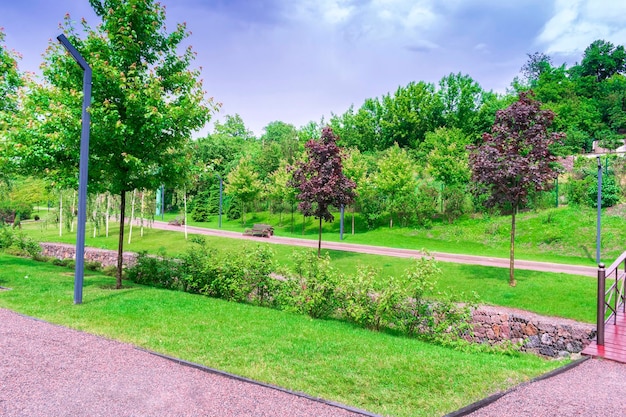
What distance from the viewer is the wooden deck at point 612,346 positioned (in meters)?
6.97

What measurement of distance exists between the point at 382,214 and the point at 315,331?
25970 mm

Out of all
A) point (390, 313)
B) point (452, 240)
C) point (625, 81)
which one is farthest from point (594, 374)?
point (625, 81)

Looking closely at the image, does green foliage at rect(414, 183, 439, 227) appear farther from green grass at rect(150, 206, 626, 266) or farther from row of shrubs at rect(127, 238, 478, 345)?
row of shrubs at rect(127, 238, 478, 345)

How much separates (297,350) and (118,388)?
102 inches

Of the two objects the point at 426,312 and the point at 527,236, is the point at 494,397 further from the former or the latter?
the point at 527,236

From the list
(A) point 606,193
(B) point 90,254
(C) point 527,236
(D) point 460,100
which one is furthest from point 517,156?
(D) point 460,100

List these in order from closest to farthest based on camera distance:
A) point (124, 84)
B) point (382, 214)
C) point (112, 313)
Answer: point (112, 313) < point (124, 84) < point (382, 214)

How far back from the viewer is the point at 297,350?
649 centimetres

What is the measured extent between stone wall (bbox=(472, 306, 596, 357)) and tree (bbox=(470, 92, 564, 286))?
3978 mm

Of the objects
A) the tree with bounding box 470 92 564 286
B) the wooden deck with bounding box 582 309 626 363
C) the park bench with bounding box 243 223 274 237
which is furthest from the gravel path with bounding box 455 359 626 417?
the park bench with bounding box 243 223 274 237

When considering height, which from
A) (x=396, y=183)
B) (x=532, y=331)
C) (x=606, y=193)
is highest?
(x=396, y=183)

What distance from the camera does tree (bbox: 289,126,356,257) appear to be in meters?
16.8

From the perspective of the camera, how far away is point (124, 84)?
10.4 metres

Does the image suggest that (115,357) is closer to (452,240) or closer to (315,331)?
(315,331)
